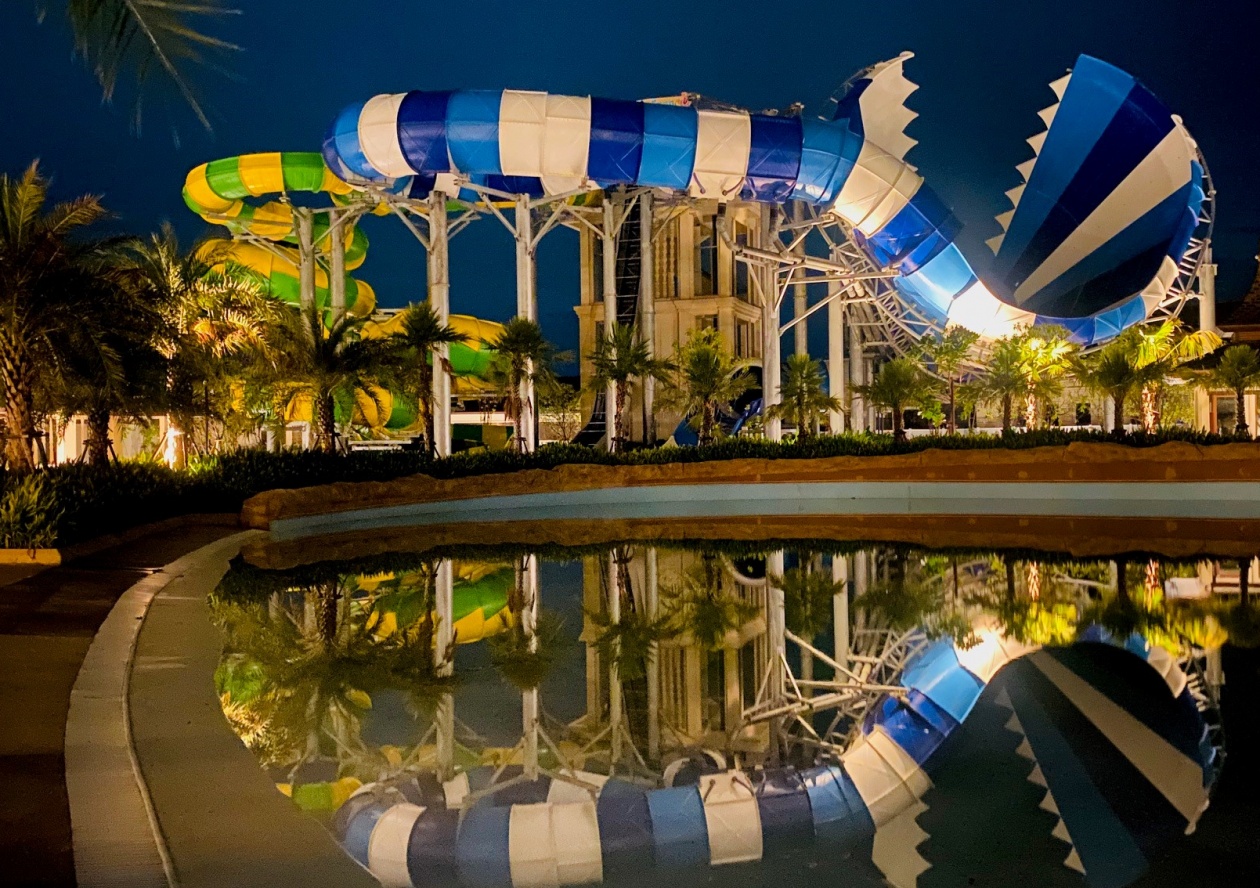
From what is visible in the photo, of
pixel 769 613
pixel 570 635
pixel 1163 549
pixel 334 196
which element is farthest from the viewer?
pixel 334 196

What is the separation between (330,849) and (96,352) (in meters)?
12.6

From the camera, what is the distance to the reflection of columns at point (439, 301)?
2348 centimetres

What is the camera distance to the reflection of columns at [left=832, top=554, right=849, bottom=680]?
7861 mm

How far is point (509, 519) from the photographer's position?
19.6m

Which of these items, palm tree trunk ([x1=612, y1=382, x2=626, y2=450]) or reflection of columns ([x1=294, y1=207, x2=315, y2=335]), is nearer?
palm tree trunk ([x1=612, y1=382, x2=626, y2=450])

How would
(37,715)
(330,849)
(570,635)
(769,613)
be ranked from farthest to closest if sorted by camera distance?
(769,613)
(570,635)
(37,715)
(330,849)

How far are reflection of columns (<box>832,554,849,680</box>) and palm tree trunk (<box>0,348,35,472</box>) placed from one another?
1020cm

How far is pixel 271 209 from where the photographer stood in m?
31.1

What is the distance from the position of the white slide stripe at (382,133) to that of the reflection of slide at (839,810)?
1835cm

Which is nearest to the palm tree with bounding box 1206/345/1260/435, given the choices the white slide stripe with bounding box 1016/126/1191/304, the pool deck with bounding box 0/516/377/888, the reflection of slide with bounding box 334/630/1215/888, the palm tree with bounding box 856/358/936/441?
the white slide stripe with bounding box 1016/126/1191/304

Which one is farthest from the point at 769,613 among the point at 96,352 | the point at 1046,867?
the point at 96,352

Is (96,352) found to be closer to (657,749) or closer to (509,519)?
(509,519)

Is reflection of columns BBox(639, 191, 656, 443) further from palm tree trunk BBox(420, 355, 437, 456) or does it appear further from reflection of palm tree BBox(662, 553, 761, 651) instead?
reflection of palm tree BBox(662, 553, 761, 651)

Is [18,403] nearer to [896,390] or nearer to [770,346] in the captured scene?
[770,346]
